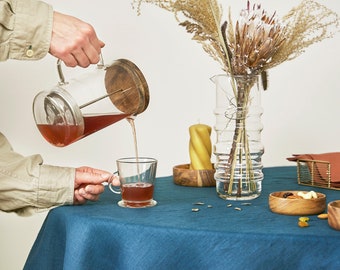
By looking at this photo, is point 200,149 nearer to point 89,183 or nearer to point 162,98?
point 89,183

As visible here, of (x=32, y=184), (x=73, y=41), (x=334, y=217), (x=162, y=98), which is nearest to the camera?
(x=334, y=217)

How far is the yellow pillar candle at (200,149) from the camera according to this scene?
169cm

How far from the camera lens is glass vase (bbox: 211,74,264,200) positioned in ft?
4.65

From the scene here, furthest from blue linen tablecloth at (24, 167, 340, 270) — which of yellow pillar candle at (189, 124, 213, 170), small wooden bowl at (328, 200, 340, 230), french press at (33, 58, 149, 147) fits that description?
yellow pillar candle at (189, 124, 213, 170)

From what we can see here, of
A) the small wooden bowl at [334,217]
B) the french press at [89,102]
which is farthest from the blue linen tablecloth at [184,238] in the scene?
the french press at [89,102]

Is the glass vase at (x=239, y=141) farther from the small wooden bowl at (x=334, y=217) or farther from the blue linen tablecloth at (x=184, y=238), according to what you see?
the small wooden bowl at (x=334, y=217)

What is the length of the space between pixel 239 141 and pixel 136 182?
10.6 inches

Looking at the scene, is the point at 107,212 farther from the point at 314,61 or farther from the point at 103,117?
the point at 314,61

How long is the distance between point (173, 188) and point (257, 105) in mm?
341

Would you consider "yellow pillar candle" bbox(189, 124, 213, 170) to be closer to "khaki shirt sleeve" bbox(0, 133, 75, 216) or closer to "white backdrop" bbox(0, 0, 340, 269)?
"khaki shirt sleeve" bbox(0, 133, 75, 216)

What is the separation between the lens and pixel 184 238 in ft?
3.59

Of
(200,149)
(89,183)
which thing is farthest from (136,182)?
(200,149)

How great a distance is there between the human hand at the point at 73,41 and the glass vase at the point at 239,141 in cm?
33

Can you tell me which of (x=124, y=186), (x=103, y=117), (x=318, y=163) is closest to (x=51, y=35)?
(x=103, y=117)
